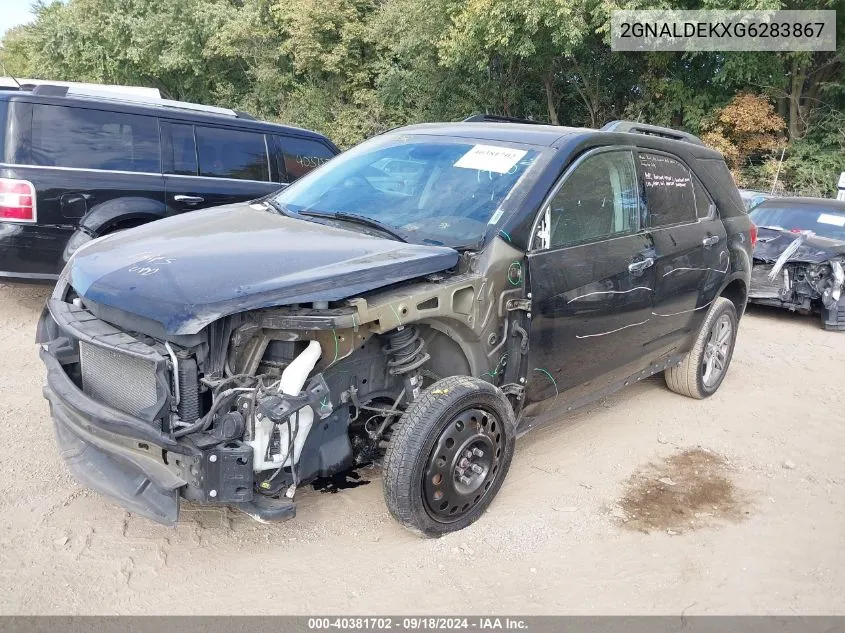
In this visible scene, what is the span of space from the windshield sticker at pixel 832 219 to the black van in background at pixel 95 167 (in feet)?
22.8

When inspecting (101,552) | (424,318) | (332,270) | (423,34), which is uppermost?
(423,34)

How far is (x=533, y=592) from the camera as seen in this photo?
9.59ft

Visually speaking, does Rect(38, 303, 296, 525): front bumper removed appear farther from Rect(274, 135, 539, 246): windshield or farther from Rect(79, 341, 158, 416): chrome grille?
Rect(274, 135, 539, 246): windshield

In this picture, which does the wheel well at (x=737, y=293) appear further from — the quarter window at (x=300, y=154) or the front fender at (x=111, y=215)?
the front fender at (x=111, y=215)

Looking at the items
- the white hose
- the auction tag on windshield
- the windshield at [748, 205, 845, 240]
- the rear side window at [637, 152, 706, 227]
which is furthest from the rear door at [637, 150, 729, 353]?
the windshield at [748, 205, 845, 240]

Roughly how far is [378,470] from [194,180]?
3.89 meters

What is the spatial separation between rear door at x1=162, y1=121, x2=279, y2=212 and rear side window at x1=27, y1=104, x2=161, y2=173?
0.60 ft

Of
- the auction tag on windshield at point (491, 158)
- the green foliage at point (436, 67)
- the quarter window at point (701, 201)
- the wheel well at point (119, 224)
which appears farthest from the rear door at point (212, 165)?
the green foliage at point (436, 67)

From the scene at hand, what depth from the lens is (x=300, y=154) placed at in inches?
301

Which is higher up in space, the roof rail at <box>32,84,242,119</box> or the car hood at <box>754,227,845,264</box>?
the roof rail at <box>32,84,242,119</box>

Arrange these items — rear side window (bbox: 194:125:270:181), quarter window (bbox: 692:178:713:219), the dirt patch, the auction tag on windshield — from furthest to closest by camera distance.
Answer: rear side window (bbox: 194:125:270:181), quarter window (bbox: 692:178:713:219), the auction tag on windshield, the dirt patch

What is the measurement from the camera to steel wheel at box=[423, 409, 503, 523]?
10.0 feet

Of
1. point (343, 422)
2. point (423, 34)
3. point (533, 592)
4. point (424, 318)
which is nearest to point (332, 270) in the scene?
point (424, 318)

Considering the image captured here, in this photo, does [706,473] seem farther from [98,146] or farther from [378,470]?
[98,146]
